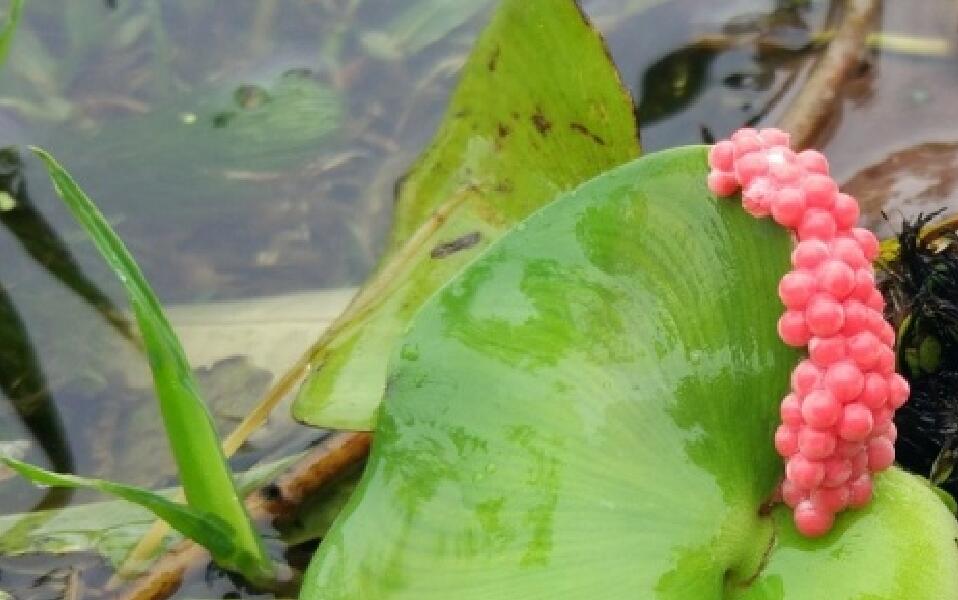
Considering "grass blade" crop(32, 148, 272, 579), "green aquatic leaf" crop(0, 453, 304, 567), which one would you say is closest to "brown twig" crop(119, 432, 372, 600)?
"green aquatic leaf" crop(0, 453, 304, 567)

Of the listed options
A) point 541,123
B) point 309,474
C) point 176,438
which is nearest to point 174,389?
point 176,438

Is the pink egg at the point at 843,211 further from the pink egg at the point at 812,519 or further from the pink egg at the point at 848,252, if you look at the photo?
the pink egg at the point at 812,519

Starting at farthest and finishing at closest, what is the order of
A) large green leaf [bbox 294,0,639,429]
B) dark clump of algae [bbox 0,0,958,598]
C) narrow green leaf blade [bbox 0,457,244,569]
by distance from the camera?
dark clump of algae [bbox 0,0,958,598], large green leaf [bbox 294,0,639,429], narrow green leaf blade [bbox 0,457,244,569]

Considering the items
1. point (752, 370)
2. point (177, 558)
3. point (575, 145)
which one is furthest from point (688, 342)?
point (177, 558)

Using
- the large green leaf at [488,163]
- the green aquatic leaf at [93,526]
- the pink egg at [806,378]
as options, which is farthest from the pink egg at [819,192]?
the green aquatic leaf at [93,526]

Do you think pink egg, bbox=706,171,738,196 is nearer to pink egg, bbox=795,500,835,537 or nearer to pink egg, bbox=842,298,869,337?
pink egg, bbox=842,298,869,337

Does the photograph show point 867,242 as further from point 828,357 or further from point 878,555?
point 878,555
